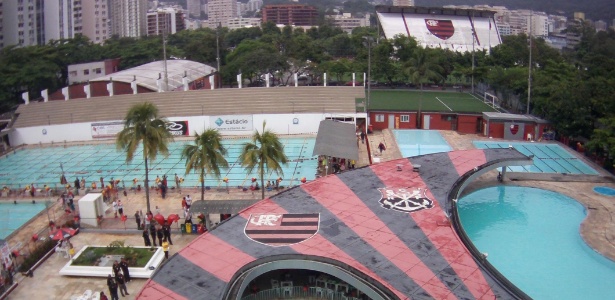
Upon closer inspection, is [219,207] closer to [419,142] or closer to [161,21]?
[419,142]


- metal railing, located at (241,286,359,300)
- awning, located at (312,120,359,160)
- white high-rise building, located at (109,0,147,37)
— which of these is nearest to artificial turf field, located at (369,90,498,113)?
awning, located at (312,120,359,160)

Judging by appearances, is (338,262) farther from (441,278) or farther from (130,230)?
(130,230)

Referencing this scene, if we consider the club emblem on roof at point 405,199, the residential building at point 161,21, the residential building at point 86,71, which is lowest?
the club emblem on roof at point 405,199

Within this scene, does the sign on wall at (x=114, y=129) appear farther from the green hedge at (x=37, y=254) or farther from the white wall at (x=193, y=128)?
the green hedge at (x=37, y=254)

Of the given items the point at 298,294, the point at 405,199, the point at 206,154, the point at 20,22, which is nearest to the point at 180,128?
the point at 206,154

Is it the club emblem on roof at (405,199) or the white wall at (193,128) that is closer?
the club emblem on roof at (405,199)

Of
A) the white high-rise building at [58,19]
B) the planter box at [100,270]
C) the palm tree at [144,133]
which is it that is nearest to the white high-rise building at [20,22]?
the white high-rise building at [58,19]

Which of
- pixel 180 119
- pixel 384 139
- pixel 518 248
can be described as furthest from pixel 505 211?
pixel 180 119
